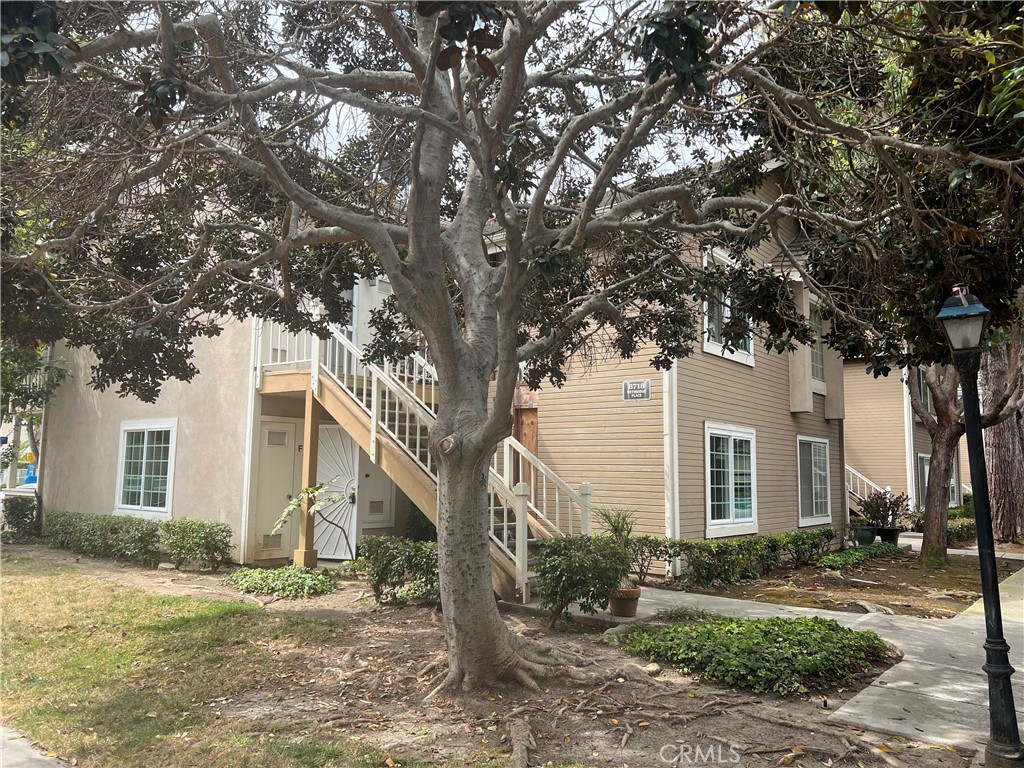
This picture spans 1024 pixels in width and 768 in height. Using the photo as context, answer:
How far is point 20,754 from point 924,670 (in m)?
7.66

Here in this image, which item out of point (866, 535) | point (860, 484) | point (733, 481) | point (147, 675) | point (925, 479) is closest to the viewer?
point (147, 675)

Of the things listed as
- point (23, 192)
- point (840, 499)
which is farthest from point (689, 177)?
point (840, 499)

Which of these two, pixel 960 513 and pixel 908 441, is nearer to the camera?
pixel 908 441

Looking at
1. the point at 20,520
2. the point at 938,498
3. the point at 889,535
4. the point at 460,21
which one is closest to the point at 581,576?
the point at 460,21

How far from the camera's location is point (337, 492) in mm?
13297

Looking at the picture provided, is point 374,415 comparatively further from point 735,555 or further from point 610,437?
point 735,555

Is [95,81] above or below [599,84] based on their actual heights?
below

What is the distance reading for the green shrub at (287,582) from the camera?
10.5 metres

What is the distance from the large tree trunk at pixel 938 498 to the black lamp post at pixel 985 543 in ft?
38.0

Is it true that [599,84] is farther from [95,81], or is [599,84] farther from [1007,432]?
[1007,432]

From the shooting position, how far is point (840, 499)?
740 inches

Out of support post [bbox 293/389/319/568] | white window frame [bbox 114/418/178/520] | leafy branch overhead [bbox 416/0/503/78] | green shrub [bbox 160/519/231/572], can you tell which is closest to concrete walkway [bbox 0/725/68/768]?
leafy branch overhead [bbox 416/0/503/78]

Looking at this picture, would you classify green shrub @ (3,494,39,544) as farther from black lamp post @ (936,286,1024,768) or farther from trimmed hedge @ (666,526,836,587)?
black lamp post @ (936,286,1024,768)

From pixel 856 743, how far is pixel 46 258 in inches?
397
